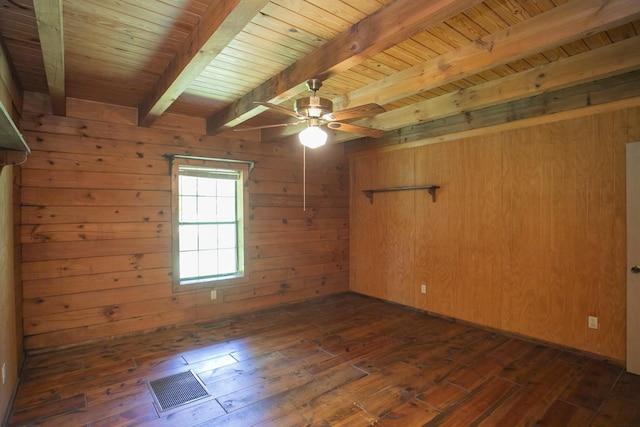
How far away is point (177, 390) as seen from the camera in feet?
8.74

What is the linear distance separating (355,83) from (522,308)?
3048 mm

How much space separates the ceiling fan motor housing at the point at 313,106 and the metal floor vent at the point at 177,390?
2368 mm

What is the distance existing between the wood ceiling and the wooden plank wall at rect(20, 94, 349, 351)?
0.48 metres

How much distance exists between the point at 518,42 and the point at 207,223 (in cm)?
381

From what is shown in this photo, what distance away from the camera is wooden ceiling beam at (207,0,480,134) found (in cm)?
170

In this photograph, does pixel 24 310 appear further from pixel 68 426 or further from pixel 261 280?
pixel 261 280

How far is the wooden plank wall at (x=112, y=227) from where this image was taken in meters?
A: 3.34

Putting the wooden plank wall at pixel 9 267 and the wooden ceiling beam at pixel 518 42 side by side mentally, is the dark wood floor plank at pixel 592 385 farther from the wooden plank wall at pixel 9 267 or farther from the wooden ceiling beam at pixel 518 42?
the wooden plank wall at pixel 9 267

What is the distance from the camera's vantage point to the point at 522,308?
12.2ft

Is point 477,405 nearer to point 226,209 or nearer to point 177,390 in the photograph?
point 177,390

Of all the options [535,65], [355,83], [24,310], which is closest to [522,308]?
[535,65]

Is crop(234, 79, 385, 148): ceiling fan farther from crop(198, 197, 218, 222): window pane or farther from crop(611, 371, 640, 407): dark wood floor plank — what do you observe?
crop(611, 371, 640, 407): dark wood floor plank

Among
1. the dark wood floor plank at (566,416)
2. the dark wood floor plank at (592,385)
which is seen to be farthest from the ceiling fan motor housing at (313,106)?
the dark wood floor plank at (592,385)

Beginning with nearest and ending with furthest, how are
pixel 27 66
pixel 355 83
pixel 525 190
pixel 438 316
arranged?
pixel 27 66
pixel 355 83
pixel 525 190
pixel 438 316
